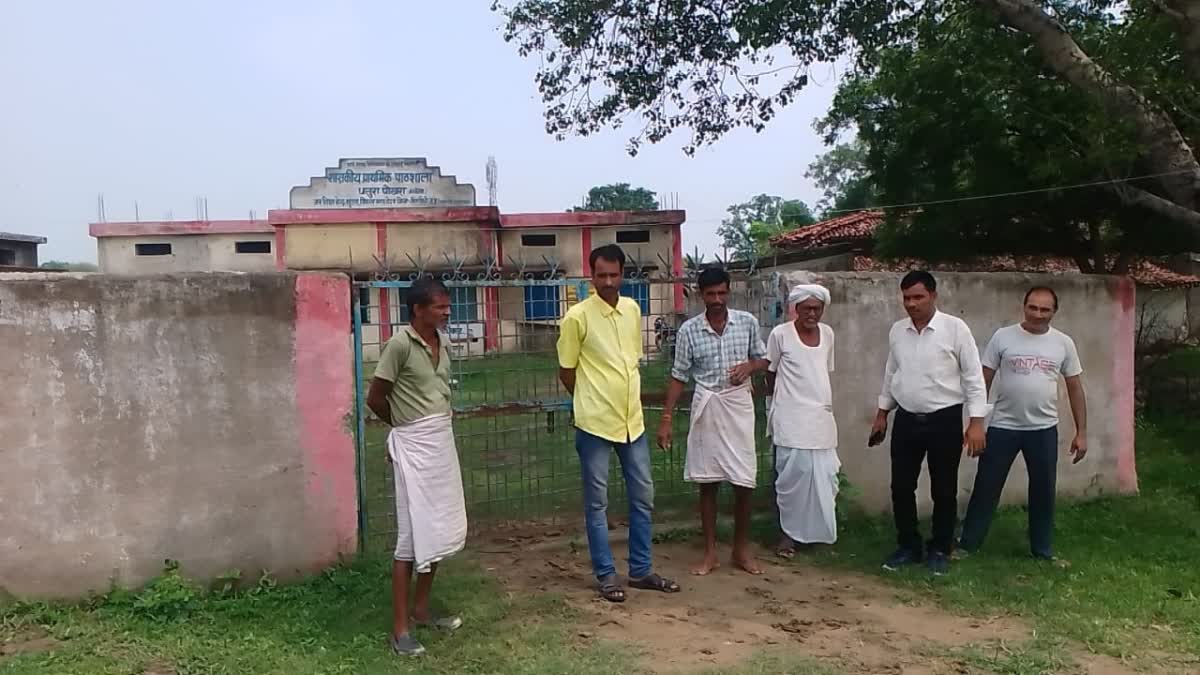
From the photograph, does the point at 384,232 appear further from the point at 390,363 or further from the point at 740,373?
the point at 390,363

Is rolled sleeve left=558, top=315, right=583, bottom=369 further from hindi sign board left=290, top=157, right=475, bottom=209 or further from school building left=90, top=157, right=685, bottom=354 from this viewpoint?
hindi sign board left=290, top=157, right=475, bottom=209

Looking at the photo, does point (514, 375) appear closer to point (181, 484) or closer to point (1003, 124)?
point (181, 484)

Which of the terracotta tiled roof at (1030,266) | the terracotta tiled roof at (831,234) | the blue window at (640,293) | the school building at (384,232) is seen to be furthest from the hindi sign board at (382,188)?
the blue window at (640,293)

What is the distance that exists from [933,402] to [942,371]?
0.54ft

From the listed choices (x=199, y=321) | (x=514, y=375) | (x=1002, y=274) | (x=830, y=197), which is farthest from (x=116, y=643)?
(x=830, y=197)

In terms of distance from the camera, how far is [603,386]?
4.32 m

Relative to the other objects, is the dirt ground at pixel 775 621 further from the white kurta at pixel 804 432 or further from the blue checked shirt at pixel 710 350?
the blue checked shirt at pixel 710 350

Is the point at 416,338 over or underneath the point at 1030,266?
underneath

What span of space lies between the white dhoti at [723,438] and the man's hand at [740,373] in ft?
0.16

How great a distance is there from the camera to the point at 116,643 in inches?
149

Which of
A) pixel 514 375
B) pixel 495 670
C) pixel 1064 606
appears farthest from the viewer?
pixel 514 375

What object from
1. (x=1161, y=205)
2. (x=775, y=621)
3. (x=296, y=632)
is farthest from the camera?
(x=1161, y=205)

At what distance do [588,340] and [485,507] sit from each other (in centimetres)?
196

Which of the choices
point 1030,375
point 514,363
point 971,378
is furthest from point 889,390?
point 514,363
